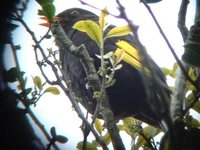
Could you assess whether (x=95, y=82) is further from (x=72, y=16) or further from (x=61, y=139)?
(x=72, y=16)

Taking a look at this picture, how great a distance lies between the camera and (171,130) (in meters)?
0.73

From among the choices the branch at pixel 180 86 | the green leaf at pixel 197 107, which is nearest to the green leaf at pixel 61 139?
A: the branch at pixel 180 86

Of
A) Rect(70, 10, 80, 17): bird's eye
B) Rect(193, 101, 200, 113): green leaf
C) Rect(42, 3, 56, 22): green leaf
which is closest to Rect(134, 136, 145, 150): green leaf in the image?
Rect(193, 101, 200, 113): green leaf

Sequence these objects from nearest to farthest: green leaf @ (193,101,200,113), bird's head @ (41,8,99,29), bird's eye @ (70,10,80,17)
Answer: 1. green leaf @ (193,101,200,113)
2. bird's head @ (41,8,99,29)
3. bird's eye @ (70,10,80,17)

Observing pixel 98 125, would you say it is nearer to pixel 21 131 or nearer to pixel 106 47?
pixel 21 131

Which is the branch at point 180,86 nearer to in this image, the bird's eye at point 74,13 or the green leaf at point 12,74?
the green leaf at point 12,74

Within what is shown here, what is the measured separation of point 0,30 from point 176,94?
26.9 inches

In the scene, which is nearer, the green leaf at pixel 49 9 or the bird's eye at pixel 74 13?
the green leaf at pixel 49 9

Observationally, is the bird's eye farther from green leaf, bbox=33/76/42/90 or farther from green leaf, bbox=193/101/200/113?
green leaf, bbox=193/101/200/113

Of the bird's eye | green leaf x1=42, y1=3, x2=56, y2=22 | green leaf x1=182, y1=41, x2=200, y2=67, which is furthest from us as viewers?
the bird's eye

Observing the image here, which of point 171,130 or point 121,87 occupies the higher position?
point 121,87

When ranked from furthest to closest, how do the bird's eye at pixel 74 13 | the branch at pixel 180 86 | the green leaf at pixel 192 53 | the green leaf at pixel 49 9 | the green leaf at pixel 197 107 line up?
the bird's eye at pixel 74 13 < the green leaf at pixel 197 107 < the green leaf at pixel 49 9 < the branch at pixel 180 86 < the green leaf at pixel 192 53

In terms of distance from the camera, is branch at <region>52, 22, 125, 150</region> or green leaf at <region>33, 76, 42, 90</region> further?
green leaf at <region>33, 76, 42, 90</region>

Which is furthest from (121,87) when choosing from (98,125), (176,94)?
(176,94)
